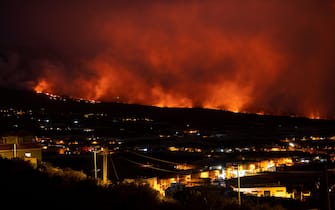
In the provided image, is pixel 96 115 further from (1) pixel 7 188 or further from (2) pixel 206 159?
(1) pixel 7 188

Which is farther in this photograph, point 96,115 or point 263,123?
point 263,123

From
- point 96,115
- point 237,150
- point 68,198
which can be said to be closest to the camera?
point 68,198

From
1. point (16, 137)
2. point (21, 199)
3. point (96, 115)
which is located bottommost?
point (21, 199)

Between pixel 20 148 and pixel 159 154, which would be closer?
pixel 20 148

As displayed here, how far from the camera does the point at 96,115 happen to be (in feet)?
326

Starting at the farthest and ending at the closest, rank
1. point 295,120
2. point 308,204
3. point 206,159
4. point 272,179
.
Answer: point 295,120
point 206,159
point 272,179
point 308,204

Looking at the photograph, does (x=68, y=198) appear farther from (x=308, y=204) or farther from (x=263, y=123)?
(x=263, y=123)

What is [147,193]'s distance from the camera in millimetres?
13023

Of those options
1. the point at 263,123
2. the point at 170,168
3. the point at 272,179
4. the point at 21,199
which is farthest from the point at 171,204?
the point at 263,123

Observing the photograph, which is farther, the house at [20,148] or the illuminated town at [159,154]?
the house at [20,148]

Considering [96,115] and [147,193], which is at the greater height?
[96,115]

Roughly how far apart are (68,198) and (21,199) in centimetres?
110

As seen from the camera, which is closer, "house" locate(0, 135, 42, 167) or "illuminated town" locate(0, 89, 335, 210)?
"illuminated town" locate(0, 89, 335, 210)

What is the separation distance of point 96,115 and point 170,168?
61.2 m
